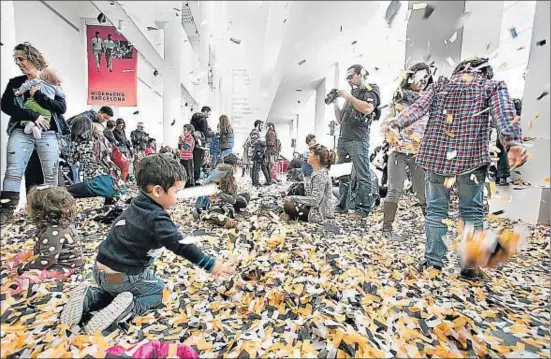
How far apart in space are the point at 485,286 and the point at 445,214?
0.98ft

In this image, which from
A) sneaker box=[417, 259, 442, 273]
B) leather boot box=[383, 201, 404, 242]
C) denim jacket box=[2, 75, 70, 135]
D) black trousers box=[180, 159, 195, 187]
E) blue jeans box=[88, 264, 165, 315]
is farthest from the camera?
leather boot box=[383, 201, 404, 242]

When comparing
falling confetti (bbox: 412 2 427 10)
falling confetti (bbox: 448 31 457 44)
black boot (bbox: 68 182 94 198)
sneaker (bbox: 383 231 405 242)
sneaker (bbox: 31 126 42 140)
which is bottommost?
sneaker (bbox: 383 231 405 242)

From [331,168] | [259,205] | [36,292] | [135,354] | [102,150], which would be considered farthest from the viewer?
[331,168]

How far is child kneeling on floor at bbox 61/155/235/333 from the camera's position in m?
0.95

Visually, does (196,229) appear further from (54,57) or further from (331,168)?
(331,168)

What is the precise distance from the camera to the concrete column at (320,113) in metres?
1.49

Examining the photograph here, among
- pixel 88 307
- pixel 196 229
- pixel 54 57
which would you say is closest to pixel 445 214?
pixel 196 229

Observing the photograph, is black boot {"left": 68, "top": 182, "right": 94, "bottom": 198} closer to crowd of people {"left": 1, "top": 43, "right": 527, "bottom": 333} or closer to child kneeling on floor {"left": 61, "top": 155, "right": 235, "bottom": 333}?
crowd of people {"left": 1, "top": 43, "right": 527, "bottom": 333}

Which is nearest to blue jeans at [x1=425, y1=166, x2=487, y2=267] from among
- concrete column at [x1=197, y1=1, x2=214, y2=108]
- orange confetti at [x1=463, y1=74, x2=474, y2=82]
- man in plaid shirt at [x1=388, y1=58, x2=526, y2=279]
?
man in plaid shirt at [x1=388, y1=58, x2=526, y2=279]

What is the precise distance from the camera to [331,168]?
7.95 feet

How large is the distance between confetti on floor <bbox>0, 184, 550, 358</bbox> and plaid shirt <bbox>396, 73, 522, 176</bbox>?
1.11 ft

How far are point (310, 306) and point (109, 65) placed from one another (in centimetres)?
100

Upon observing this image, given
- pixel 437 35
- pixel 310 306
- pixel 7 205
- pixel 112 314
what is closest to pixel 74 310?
pixel 112 314

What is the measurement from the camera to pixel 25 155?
1088 millimetres
